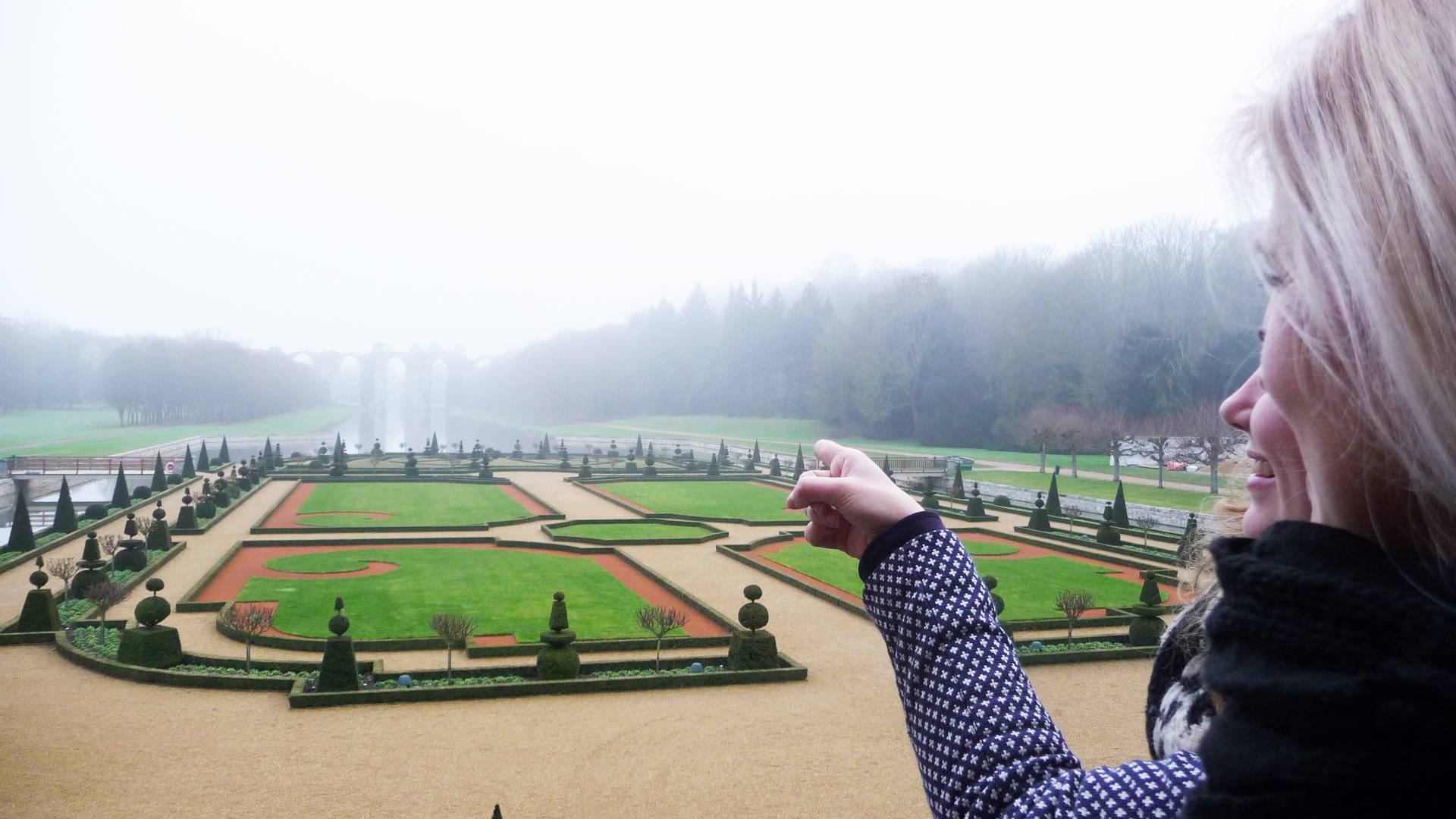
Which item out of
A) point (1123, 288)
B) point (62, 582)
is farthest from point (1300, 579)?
point (1123, 288)

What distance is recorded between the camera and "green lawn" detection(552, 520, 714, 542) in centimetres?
2055

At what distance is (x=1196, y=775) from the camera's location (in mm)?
903

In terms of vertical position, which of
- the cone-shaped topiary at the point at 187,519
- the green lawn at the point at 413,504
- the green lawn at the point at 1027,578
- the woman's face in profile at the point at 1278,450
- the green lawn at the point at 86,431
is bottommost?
the green lawn at the point at 1027,578

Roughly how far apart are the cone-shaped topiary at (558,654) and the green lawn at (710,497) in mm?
13074

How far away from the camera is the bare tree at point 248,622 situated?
10.3 m

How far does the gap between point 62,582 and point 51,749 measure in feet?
29.6

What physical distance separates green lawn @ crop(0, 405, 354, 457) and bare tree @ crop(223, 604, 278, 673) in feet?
99.8

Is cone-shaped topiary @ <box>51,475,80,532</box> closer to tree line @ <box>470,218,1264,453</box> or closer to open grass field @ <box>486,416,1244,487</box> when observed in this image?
tree line @ <box>470,218,1264,453</box>

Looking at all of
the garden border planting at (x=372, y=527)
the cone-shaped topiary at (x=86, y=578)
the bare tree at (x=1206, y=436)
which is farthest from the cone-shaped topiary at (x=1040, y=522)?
the cone-shaped topiary at (x=86, y=578)

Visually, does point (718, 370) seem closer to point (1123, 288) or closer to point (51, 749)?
point (1123, 288)

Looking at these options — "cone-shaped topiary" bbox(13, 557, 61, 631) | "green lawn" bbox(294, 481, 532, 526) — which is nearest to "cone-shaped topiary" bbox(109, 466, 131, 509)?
"green lawn" bbox(294, 481, 532, 526)

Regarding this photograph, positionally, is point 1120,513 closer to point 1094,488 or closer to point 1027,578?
point 1027,578

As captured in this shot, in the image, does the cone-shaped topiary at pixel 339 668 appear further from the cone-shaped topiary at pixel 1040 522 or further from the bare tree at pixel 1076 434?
the bare tree at pixel 1076 434

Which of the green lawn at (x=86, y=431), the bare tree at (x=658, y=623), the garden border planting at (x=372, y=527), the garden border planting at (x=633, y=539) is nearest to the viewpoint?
the bare tree at (x=658, y=623)
